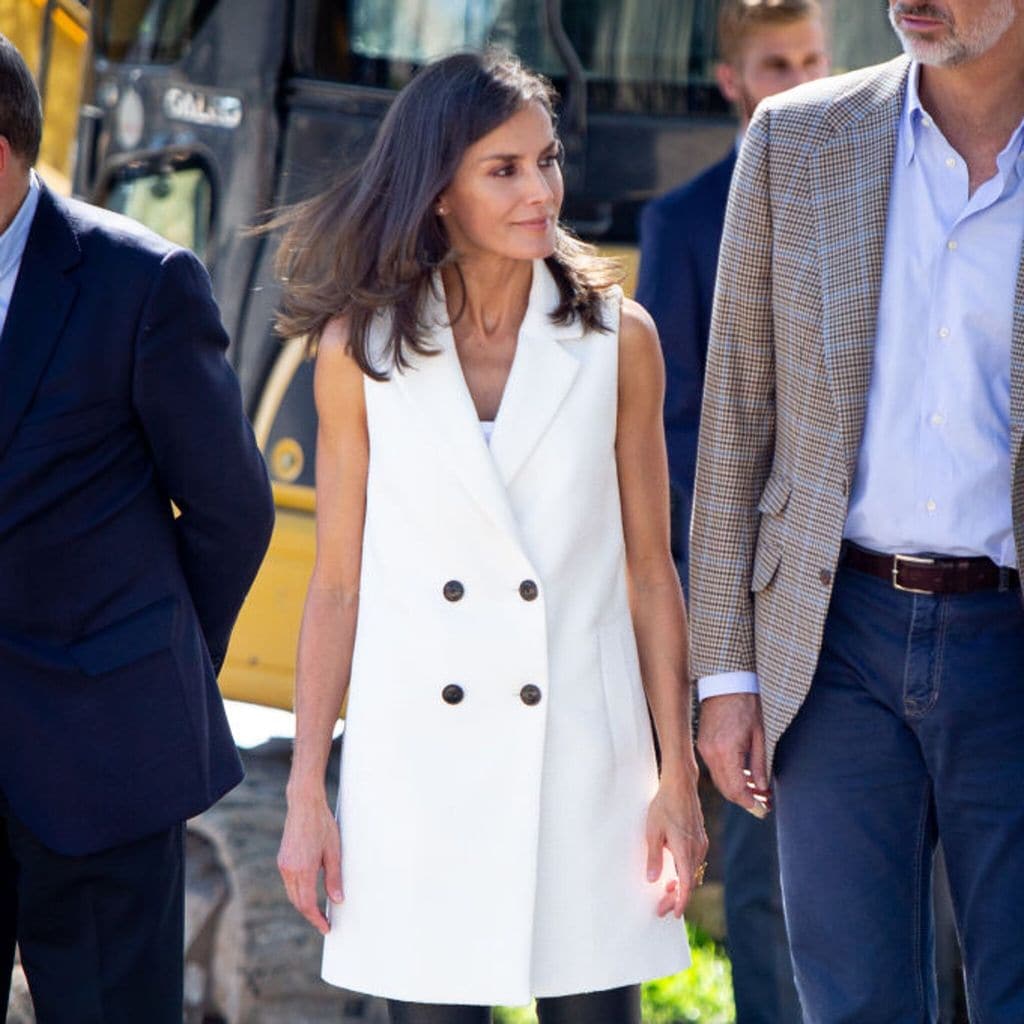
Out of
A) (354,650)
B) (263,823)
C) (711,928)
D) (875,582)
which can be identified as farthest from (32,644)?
(711,928)

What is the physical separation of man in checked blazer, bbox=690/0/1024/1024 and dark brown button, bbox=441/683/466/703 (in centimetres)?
39

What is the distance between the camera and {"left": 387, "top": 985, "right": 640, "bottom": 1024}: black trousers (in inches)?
126

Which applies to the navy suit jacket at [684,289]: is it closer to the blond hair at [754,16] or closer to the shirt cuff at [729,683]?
the blond hair at [754,16]

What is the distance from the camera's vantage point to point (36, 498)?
326 cm

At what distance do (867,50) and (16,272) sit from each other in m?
3.07

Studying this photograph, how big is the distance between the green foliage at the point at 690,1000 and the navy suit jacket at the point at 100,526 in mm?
2373

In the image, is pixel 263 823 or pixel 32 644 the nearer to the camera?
pixel 32 644

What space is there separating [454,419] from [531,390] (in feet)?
0.40

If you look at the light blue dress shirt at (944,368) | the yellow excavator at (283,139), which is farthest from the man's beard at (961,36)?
the yellow excavator at (283,139)

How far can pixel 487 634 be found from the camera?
125 inches

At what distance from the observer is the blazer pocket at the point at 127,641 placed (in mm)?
3312

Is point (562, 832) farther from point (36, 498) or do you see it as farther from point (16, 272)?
point (16, 272)

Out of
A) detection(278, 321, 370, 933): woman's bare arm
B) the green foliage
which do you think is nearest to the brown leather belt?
detection(278, 321, 370, 933): woman's bare arm

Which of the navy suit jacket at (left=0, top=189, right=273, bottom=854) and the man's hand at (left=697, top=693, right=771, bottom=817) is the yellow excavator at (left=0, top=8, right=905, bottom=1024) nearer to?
the navy suit jacket at (left=0, top=189, right=273, bottom=854)
